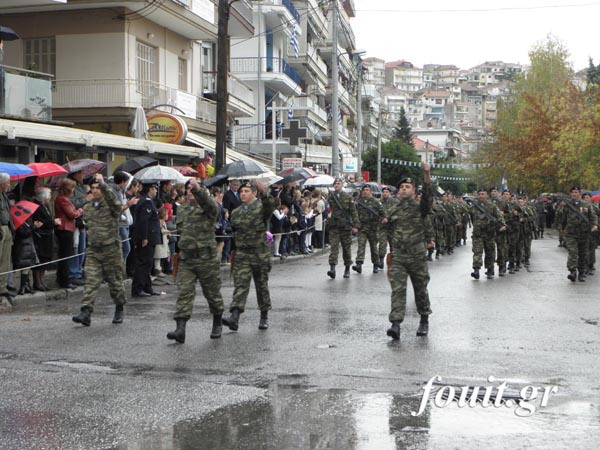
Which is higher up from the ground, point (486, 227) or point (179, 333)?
point (486, 227)

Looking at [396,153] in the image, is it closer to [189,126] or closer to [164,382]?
[189,126]

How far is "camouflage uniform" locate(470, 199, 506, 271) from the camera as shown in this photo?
18078mm

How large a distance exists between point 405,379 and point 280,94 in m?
42.7

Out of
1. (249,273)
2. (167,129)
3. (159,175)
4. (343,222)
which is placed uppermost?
(167,129)

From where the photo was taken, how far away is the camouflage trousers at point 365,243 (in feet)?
61.4

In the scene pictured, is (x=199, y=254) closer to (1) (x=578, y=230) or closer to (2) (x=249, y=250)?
(2) (x=249, y=250)

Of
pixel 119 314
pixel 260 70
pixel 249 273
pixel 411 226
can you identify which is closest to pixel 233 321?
pixel 249 273

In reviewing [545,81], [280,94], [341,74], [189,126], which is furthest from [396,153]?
[189,126]

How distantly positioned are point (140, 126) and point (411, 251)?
15.6 m

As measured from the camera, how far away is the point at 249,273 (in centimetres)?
1087

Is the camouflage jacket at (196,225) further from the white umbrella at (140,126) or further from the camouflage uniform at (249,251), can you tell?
the white umbrella at (140,126)

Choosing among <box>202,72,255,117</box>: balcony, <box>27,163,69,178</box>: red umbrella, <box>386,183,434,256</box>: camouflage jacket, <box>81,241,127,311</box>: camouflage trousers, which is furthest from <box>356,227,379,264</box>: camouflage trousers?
Result: <box>202,72,255,117</box>: balcony

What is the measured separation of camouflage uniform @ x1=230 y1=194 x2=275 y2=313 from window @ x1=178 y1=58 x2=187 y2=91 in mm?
20615

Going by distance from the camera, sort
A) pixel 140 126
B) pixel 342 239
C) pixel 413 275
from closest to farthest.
A: pixel 413 275
pixel 342 239
pixel 140 126
